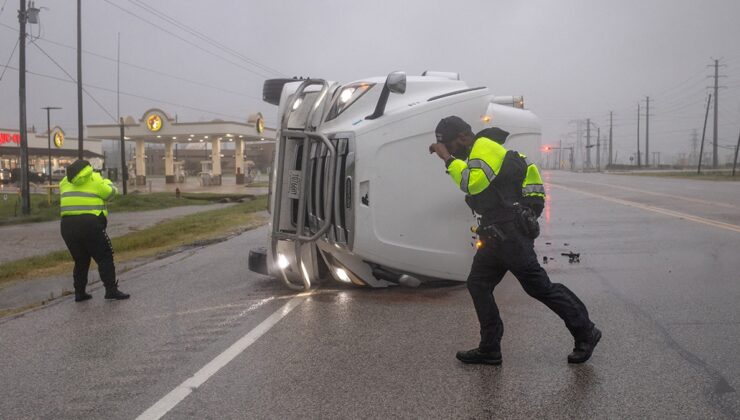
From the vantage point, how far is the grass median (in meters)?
10.5

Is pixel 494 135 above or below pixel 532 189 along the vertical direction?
above

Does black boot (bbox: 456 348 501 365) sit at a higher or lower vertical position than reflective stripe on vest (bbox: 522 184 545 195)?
lower

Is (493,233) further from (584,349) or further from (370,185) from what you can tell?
(370,185)

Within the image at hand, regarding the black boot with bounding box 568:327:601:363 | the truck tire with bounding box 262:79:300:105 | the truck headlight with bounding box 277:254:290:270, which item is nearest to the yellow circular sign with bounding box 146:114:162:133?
the truck tire with bounding box 262:79:300:105

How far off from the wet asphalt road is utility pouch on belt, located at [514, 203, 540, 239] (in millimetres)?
920

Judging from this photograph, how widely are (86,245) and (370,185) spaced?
11.2ft

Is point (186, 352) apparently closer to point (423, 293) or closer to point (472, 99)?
point (423, 293)

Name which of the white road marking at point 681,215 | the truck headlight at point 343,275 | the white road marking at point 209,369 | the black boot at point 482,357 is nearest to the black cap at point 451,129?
the black boot at point 482,357

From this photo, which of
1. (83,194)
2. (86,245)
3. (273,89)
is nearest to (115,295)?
(86,245)

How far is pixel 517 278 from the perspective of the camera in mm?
4348

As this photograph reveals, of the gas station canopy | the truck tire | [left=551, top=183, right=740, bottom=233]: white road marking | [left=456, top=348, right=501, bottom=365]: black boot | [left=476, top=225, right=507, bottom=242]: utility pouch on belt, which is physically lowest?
[left=456, top=348, right=501, bottom=365]: black boot

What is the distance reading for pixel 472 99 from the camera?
631cm

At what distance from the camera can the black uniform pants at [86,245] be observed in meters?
6.82

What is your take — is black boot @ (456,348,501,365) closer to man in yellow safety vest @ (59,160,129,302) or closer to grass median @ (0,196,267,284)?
man in yellow safety vest @ (59,160,129,302)
